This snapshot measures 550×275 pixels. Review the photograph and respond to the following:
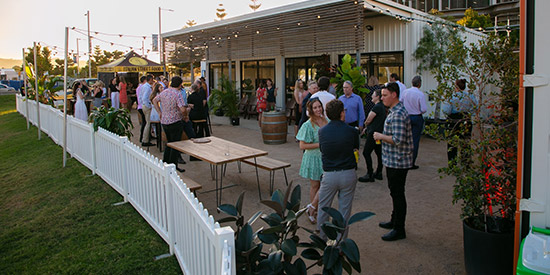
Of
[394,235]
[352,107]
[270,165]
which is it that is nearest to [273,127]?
[352,107]

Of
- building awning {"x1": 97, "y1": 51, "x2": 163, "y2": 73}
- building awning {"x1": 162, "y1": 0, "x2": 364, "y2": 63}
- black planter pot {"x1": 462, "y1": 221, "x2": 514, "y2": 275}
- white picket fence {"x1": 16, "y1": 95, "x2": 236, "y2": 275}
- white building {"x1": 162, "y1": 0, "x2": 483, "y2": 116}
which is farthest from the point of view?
building awning {"x1": 97, "y1": 51, "x2": 163, "y2": 73}

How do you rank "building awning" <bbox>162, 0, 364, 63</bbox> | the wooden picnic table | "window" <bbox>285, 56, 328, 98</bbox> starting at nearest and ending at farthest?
the wooden picnic table < "building awning" <bbox>162, 0, 364, 63</bbox> < "window" <bbox>285, 56, 328, 98</bbox>

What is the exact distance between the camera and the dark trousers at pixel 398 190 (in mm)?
4480

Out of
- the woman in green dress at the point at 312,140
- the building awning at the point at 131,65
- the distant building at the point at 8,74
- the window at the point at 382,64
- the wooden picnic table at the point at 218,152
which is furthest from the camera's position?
the distant building at the point at 8,74

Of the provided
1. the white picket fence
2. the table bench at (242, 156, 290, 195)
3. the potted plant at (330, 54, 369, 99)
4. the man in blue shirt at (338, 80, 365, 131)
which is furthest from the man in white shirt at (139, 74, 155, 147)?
the man in blue shirt at (338, 80, 365, 131)

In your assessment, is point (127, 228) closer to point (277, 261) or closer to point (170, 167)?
point (170, 167)

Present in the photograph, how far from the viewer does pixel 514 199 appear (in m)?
3.51

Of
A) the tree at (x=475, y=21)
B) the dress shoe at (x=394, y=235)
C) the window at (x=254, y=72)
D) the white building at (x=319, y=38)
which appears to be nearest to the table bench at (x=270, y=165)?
the dress shoe at (x=394, y=235)

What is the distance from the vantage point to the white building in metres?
11.2

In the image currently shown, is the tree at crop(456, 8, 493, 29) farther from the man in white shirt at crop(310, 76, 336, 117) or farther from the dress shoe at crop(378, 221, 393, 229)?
the dress shoe at crop(378, 221, 393, 229)

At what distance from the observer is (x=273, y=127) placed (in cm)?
1071

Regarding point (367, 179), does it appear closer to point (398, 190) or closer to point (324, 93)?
point (324, 93)

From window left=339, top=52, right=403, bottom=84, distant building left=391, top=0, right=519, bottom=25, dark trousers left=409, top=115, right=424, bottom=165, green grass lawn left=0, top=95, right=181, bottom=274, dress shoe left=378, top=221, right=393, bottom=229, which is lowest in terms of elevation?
green grass lawn left=0, top=95, right=181, bottom=274

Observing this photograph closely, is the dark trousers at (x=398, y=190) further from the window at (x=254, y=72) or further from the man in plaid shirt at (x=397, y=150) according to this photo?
the window at (x=254, y=72)
